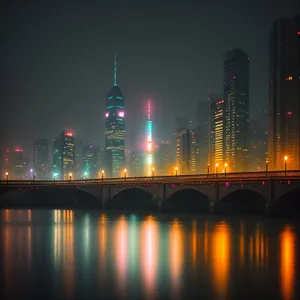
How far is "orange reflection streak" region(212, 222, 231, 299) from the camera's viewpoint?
30.3 meters

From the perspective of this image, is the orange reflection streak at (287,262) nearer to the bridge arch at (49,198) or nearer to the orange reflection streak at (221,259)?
the orange reflection streak at (221,259)

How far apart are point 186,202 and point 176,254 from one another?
2472 inches

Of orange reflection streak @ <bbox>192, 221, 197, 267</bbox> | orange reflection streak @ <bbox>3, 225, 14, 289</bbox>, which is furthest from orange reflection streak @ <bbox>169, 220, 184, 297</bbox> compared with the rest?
orange reflection streak @ <bbox>3, 225, 14, 289</bbox>

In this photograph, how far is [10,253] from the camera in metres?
44.6

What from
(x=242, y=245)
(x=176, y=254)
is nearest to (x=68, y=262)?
(x=176, y=254)

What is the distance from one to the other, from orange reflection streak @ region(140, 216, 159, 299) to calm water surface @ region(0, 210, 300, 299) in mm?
61

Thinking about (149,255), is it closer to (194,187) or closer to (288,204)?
(288,204)

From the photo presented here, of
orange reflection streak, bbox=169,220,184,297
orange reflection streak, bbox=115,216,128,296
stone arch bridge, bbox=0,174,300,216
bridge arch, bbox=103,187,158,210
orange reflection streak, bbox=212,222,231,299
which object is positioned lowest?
orange reflection streak, bbox=115,216,128,296

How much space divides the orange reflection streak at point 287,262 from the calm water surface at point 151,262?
57mm

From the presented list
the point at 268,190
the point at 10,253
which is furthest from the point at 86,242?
the point at 268,190

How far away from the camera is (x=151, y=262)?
39.7 metres

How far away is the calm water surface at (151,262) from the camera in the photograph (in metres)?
29.5

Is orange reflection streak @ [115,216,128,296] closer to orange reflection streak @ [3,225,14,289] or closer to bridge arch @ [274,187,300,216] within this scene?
orange reflection streak @ [3,225,14,289]

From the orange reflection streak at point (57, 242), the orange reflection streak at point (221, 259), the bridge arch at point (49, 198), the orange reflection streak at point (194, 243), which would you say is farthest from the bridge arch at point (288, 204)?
the bridge arch at point (49, 198)
